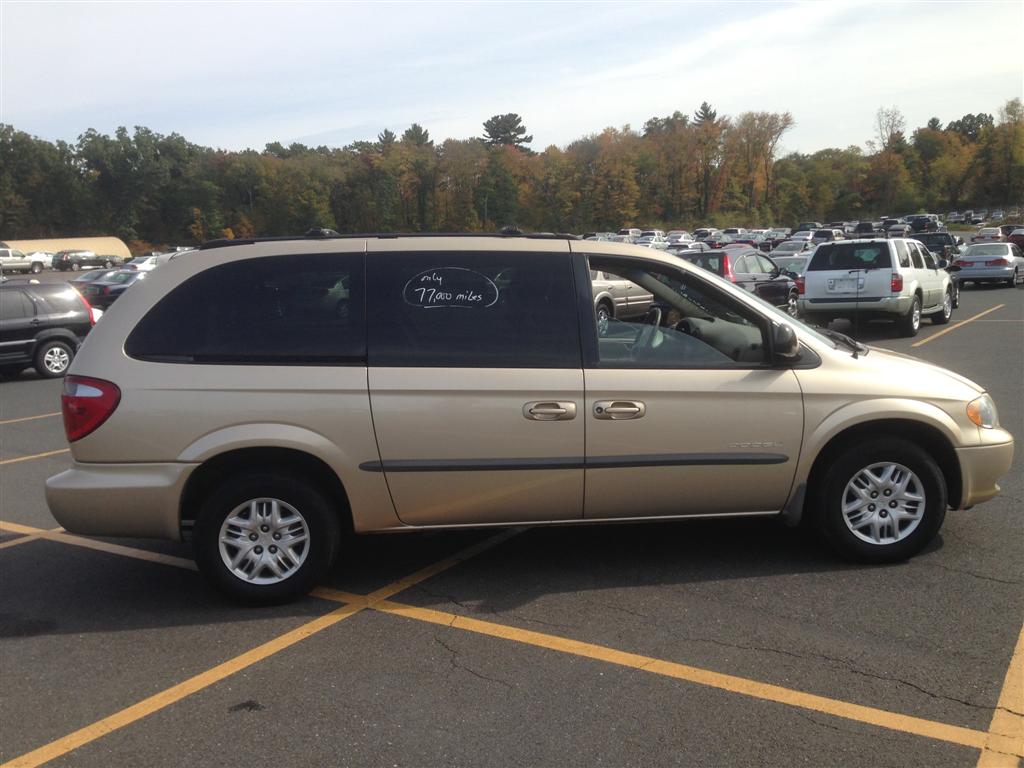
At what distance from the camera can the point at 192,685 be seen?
3.85 metres

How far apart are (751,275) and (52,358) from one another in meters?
13.7

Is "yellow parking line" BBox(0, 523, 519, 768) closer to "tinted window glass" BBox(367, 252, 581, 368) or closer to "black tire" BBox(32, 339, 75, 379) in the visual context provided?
"tinted window glass" BBox(367, 252, 581, 368)

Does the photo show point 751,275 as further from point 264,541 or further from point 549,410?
point 264,541

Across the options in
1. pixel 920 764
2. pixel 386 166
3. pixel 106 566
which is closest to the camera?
pixel 920 764

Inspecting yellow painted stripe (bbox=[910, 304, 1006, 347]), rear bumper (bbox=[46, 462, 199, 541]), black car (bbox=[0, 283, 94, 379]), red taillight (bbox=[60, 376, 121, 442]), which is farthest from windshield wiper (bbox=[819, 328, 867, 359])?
black car (bbox=[0, 283, 94, 379])

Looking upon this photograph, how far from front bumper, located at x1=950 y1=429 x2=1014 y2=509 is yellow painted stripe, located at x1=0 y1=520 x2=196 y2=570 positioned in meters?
4.51

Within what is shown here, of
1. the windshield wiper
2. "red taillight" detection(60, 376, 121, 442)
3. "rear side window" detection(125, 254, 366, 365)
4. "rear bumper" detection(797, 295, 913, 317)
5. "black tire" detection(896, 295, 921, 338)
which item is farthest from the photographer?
"black tire" detection(896, 295, 921, 338)

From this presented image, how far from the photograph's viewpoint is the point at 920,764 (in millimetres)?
3090

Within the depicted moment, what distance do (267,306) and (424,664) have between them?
2.05 meters

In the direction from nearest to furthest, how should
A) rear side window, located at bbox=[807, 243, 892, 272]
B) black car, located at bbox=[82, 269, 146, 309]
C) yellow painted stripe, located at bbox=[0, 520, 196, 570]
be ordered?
yellow painted stripe, located at bbox=[0, 520, 196, 570], rear side window, located at bbox=[807, 243, 892, 272], black car, located at bbox=[82, 269, 146, 309]

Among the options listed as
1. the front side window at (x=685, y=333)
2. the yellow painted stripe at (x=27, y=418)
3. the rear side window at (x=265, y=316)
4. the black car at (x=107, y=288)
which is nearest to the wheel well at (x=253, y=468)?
the rear side window at (x=265, y=316)

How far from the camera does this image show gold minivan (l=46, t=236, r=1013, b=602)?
4.56m

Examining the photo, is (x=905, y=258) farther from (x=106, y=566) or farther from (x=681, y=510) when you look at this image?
(x=106, y=566)

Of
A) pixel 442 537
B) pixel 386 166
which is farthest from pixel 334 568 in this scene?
Result: pixel 386 166
